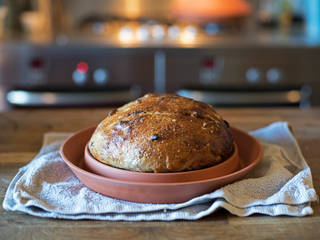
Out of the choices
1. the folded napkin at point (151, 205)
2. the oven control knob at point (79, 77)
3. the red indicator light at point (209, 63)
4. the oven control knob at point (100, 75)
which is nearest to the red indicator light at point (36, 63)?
the oven control knob at point (79, 77)

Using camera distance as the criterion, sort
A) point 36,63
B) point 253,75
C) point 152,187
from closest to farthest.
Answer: point 152,187 < point 36,63 < point 253,75

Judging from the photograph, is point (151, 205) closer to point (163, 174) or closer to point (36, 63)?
point (163, 174)

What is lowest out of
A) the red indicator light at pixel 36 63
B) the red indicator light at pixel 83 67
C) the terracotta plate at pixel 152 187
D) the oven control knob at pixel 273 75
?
the oven control knob at pixel 273 75

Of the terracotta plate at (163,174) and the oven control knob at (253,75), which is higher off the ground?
the terracotta plate at (163,174)

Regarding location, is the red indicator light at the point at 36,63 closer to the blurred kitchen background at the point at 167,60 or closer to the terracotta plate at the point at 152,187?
the blurred kitchen background at the point at 167,60

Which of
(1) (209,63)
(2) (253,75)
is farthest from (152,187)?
(2) (253,75)

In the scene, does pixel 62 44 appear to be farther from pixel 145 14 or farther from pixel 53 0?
pixel 145 14

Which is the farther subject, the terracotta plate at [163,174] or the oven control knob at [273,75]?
the oven control knob at [273,75]
